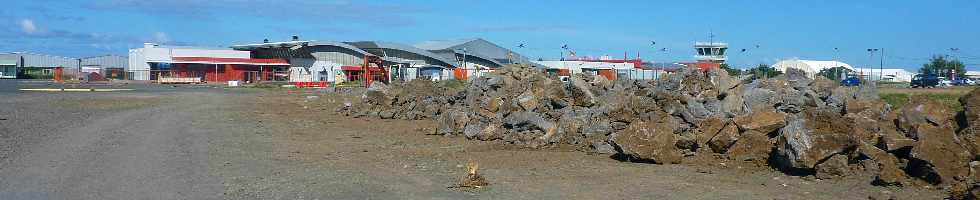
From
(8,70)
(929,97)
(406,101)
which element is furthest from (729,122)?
(8,70)

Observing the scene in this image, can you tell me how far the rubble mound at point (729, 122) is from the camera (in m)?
10.8

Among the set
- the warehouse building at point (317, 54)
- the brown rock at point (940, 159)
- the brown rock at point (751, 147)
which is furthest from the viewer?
the warehouse building at point (317, 54)

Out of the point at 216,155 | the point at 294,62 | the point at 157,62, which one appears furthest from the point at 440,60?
the point at 216,155

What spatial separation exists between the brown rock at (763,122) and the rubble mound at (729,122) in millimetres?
19

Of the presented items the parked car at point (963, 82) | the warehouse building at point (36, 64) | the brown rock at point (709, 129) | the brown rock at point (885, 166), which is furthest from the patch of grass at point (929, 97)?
the warehouse building at point (36, 64)

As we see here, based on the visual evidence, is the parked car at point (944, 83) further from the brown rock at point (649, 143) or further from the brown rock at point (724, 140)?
the brown rock at point (649, 143)

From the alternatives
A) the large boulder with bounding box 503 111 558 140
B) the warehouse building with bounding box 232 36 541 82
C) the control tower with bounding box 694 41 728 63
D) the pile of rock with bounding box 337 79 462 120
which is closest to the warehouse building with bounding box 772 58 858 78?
the control tower with bounding box 694 41 728 63

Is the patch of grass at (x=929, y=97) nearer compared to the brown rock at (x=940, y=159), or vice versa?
the brown rock at (x=940, y=159)

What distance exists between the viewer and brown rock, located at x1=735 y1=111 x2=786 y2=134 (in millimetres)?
13352

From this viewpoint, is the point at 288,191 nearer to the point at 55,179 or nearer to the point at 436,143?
the point at 55,179

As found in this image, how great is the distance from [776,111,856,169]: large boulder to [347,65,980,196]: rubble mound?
1 cm

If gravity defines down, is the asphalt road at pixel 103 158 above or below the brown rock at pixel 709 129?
below

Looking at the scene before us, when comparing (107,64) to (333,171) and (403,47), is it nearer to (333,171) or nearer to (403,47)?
(403,47)

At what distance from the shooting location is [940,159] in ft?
33.6
